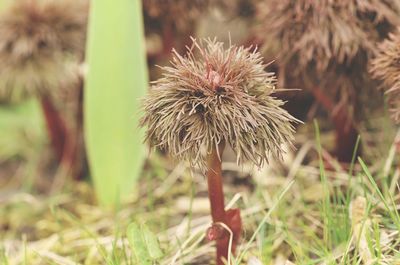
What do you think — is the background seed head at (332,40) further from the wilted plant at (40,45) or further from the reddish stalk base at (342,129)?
the wilted plant at (40,45)

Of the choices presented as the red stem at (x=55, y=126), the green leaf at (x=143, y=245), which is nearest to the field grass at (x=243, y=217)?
the green leaf at (x=143, y=245)

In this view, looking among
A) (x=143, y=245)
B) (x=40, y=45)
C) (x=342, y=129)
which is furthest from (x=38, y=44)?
(x=342, y=129)

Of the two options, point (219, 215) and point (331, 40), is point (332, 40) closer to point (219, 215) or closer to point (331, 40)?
point (331, 40)

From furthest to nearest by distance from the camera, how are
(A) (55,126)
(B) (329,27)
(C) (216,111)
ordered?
(A) (55,126)
(B) (329,27)
(C) (216,111)

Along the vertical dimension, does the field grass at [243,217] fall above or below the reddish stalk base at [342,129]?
below

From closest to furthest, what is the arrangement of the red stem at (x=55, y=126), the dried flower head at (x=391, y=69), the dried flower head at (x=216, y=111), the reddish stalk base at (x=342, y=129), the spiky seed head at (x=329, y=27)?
the dried flower head at (x=216, y=111) → the dried flower head at (x=391, y=69) → the spiky seed head at (x=329, y=27) → the reddish stalk base at (x=342, y=129) → the red stem at (x=55, y=126)
